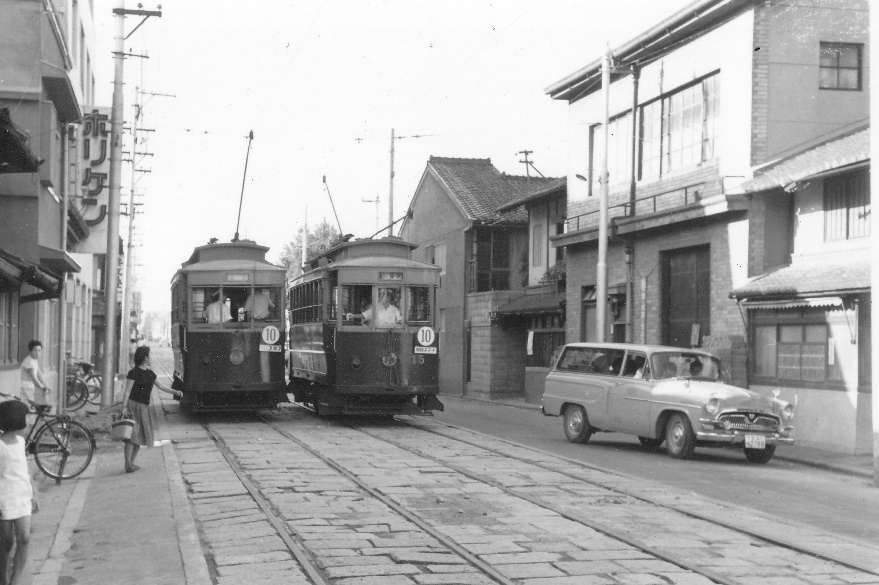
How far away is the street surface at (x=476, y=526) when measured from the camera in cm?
834

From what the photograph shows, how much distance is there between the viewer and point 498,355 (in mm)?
39375

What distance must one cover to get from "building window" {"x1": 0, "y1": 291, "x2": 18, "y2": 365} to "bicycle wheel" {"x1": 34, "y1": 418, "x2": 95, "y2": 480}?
17.2 ft

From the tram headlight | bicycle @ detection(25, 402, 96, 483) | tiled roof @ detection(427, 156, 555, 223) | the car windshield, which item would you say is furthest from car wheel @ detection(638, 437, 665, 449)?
tiled roof @ detection(427, 156, 555, 223)

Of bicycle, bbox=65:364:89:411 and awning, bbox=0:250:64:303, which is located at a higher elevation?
awning, bbox=0:250:64:303

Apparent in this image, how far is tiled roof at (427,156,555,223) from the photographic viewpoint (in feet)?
139

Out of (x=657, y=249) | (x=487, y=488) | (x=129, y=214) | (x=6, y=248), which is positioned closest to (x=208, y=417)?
(x=6, y=248)

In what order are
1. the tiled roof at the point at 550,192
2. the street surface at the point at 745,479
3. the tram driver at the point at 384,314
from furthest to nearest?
the tiled roof at the point at 550,192, the tram driver at the point at 384,314, the street surface at the point at 745,479

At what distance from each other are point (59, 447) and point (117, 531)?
3.81 m

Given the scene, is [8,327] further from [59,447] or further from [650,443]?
[650,443]

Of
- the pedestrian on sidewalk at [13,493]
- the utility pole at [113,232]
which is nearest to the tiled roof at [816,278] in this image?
the utility pole at [113,232]

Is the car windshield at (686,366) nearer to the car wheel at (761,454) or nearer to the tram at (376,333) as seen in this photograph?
the car wheel at (761,454)

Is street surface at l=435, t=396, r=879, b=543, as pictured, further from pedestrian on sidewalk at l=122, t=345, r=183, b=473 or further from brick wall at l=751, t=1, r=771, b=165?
brick wall at l=751, t=1, r=771, b=165

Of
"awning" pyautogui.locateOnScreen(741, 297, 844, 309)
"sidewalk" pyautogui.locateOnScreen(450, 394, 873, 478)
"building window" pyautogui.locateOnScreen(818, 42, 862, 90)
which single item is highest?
"building window" pyautogui.locateOnScreen(818, 42, 862, 90)

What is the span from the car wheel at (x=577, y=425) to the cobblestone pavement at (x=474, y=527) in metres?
3.17
